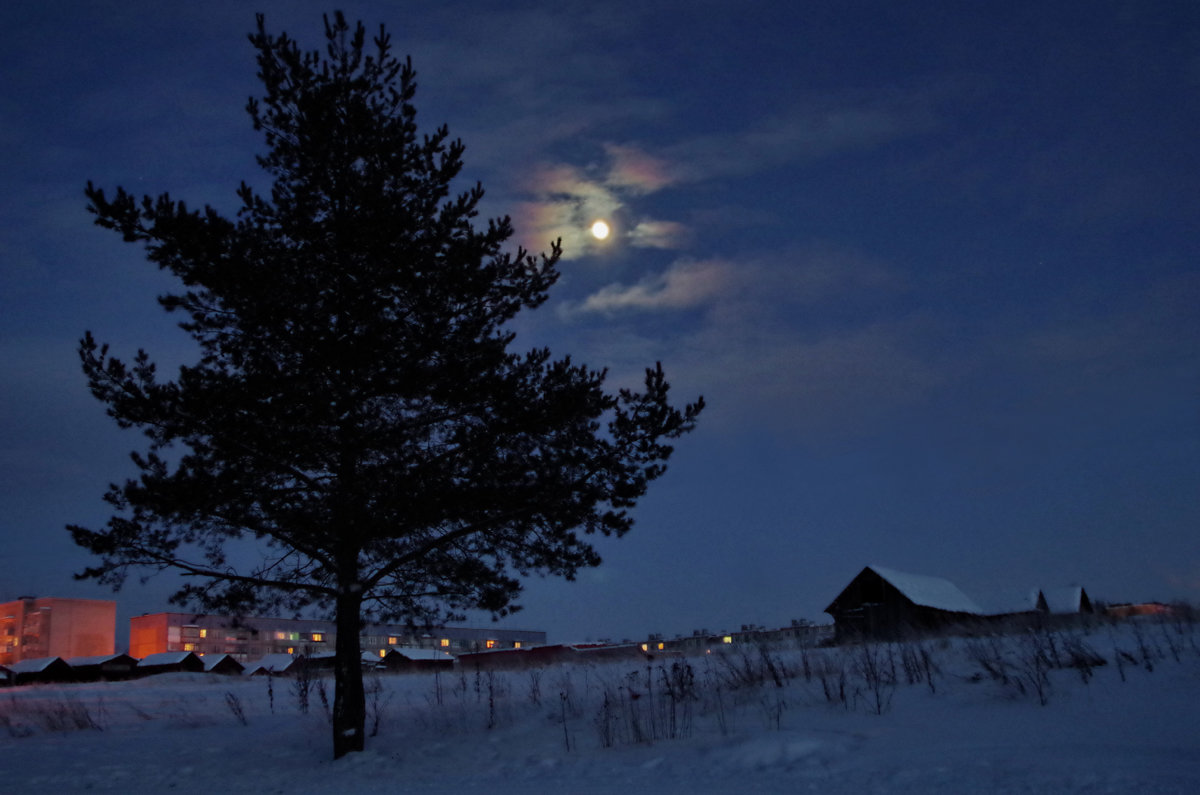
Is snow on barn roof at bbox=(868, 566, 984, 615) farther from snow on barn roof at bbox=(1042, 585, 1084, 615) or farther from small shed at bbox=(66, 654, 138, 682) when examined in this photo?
small shed at bbox=(66, 654, 138, 682)

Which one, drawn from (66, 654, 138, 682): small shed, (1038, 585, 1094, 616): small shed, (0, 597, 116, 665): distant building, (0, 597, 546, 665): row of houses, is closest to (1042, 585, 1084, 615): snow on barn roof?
(1038, 585, 1094, 616): small shed

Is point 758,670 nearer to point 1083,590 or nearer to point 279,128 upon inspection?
point 279,128

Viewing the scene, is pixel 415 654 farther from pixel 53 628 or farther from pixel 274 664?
pixel 53 628

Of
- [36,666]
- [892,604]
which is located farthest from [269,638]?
[892,604]

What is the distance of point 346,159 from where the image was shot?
1257cm

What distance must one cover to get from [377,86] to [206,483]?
6.99 m

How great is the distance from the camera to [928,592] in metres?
34.9

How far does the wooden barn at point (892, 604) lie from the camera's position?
109ft

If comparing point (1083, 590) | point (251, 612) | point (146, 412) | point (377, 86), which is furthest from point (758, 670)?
point (1083, 590)

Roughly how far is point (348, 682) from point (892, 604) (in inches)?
1094

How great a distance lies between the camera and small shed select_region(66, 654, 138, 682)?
56.7 meters

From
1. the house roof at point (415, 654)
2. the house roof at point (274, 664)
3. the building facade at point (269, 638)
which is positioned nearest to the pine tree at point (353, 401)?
the house roof at point (415, 654)

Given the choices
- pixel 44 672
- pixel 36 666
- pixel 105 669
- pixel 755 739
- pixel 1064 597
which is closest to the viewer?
pixel 755 739

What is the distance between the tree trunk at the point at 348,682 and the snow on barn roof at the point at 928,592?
27337mm
